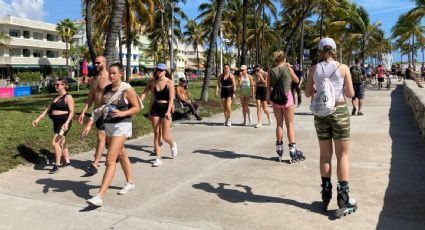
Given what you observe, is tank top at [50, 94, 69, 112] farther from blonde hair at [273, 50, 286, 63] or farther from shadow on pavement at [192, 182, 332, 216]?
blonde hair at [273, 50, 286, 63]

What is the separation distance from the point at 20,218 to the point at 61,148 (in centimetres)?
229

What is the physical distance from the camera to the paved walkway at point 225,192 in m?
4.57

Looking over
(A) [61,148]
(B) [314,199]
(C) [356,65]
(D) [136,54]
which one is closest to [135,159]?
(A) [61,148]

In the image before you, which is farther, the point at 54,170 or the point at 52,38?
the point at 52,38

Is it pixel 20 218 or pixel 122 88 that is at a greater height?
pixel 122 88

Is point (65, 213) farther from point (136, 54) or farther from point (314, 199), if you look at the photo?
point (136, 54)

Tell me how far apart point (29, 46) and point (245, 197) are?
64.5 metres

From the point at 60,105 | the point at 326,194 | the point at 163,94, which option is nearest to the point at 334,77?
the point at 326,194

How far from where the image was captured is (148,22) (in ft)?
117

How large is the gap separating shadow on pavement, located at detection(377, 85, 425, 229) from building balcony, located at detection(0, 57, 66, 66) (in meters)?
57.5

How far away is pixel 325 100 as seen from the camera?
4.57 meters

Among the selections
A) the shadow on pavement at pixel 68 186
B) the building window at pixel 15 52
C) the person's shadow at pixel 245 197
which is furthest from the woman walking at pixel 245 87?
the building window at pixel 15 52

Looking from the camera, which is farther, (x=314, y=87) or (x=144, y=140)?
(x=144, y=140)

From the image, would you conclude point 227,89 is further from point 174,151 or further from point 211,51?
point 211,51
